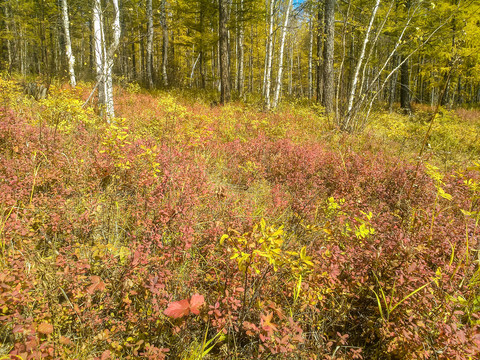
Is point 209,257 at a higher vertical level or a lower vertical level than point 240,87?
lower

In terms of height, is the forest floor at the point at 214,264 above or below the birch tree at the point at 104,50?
below

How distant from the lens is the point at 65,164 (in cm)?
343

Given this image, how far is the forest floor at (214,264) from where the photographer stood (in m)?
1.70

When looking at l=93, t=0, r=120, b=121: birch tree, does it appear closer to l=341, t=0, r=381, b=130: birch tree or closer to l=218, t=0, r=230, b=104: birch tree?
l=218, t=0, r=230, b=104: birch tree

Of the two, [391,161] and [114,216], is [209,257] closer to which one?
[114,216]

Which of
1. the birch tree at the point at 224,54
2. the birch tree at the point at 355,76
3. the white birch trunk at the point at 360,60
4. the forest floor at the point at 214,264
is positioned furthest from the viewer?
the birch tree at the point at 224,54

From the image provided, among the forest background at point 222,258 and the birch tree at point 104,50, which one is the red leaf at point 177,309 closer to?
the forest background at point 222,258

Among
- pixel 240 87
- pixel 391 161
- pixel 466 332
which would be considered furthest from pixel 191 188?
pixel 240 87

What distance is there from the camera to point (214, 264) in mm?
2344

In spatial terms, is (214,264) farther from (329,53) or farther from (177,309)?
(329,53)

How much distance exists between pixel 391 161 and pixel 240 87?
51.7ft

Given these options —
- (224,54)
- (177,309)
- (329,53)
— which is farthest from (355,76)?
(177,309)

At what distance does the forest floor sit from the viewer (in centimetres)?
170

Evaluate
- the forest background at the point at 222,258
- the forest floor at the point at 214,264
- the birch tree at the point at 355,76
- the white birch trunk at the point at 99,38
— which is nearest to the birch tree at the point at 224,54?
the birch tree at the point at 355,76
